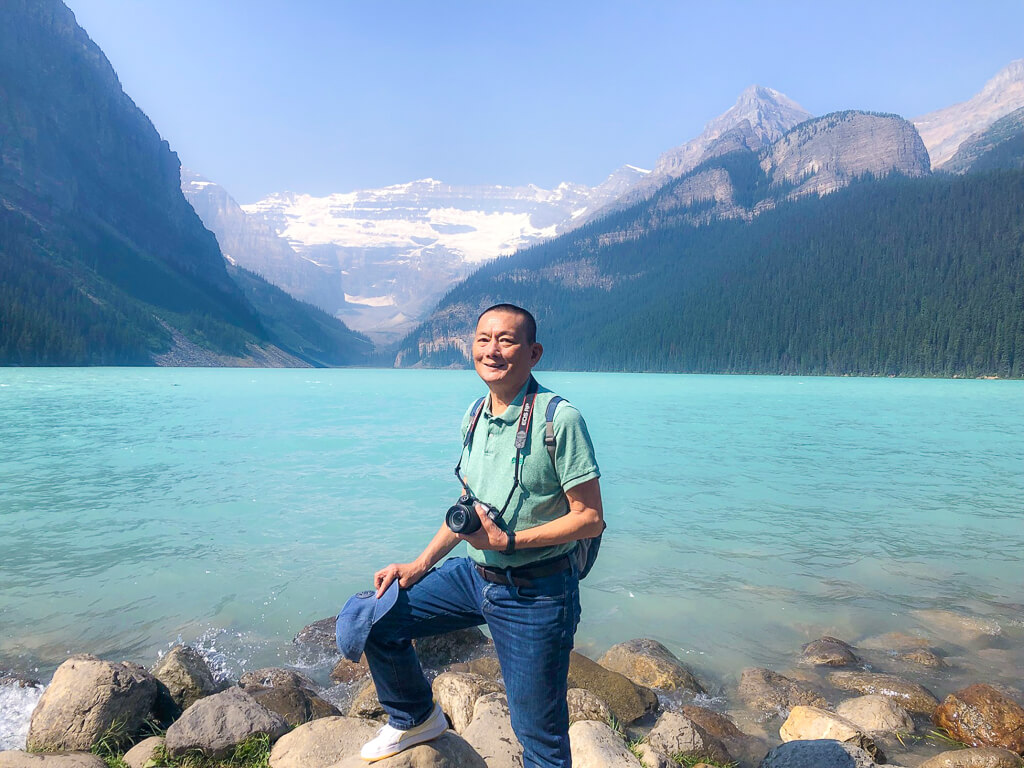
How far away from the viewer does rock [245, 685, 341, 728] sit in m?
5.82

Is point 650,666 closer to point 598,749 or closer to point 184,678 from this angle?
point 598,749

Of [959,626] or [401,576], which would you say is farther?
[959,626]

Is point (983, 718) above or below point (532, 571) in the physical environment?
below

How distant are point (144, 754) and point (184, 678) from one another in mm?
A: 1601

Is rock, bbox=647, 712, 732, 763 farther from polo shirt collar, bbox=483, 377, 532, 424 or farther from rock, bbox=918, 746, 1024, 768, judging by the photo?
polo shirt collar, bbox=483, 377, 532, 424

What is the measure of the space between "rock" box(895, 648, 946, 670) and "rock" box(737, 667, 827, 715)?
70.7 inches

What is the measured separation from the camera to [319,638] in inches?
338

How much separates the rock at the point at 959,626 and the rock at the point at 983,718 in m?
2.94

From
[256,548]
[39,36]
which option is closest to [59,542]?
[256,548]

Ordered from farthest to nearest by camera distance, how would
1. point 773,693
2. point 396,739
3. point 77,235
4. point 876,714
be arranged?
point 77,235
point 773,693
point 876,714
point 396,739

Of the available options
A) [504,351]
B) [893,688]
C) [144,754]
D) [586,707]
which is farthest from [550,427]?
[893,688]

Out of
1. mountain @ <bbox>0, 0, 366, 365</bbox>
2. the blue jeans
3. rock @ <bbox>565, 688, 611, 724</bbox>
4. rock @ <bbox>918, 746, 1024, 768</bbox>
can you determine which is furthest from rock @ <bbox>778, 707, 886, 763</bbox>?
mountain @ <bbox>0, 0, 366, 365</bbox>

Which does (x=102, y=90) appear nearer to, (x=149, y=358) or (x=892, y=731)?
(x=149, y=358)

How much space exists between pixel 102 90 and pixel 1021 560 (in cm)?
24089
